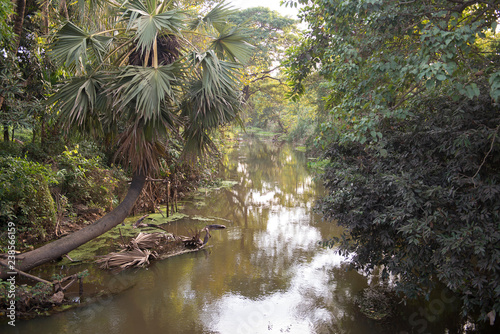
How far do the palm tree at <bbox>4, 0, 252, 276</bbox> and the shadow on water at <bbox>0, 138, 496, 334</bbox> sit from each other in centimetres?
119

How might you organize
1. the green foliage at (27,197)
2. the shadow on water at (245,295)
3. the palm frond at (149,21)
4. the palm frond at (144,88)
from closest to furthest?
1. the shadow on water at (245,295)
2. the palm frond at (144,88)
3. the palm frond at (149,21)
4. the green foliage at (27,197)

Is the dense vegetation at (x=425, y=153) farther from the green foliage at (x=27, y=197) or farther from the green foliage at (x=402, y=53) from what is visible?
the green foliage at (x=27, y=197)

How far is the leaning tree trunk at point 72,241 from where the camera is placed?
16.0 feet

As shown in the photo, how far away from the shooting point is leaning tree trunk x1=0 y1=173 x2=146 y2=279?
4871 millimetres

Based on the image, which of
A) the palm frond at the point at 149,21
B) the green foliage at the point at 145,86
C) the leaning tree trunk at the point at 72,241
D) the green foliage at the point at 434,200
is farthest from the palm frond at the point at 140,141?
the green foliage at the point at 434,200

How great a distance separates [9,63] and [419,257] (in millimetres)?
7132

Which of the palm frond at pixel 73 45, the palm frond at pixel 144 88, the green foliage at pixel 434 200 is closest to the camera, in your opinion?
the green foliage at pixel 434 200

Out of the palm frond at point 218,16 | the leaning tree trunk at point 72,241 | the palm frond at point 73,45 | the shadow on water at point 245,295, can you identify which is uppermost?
the palm frond at point 218,16

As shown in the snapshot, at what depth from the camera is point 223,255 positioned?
6918 mm

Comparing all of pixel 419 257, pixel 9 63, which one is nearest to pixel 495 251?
pixel 419 257

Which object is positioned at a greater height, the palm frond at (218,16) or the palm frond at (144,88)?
the palm frond at (218,16)

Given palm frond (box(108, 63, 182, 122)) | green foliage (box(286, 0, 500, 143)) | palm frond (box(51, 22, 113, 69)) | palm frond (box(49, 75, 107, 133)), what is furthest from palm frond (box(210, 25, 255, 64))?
palm frond (box(49, 75, 107, 133))

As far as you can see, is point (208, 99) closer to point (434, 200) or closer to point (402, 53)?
point (402, 53)

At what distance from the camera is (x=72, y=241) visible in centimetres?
530
